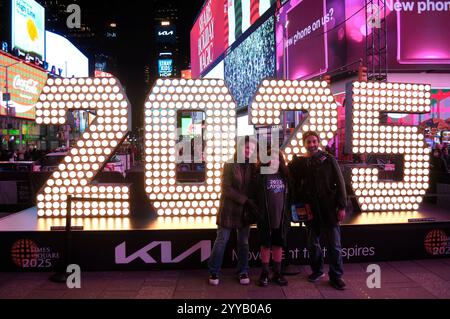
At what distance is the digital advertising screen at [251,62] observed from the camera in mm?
19547

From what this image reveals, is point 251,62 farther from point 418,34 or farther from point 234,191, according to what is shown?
point 234,191

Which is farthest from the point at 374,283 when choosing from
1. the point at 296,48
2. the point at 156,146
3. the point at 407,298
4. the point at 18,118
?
the point at 18,118

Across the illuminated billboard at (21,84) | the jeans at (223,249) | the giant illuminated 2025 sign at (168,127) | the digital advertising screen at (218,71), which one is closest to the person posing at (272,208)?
the jeans at (223,249)

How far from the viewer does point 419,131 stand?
7.54m

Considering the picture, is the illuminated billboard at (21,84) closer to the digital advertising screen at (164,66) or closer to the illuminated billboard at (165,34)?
the illuminated billboard at (165,34)

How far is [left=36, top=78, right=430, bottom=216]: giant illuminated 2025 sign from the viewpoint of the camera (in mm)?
6852

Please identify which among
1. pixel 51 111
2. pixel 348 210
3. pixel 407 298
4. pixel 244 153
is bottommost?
pixel 407 298

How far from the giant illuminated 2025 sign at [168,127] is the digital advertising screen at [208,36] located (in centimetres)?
2258

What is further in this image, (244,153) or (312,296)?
(244,153)

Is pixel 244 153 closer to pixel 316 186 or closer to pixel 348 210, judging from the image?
pixel 316 186

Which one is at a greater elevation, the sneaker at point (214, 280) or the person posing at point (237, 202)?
the person posing at point (237, 202)

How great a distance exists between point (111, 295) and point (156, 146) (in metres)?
2.59

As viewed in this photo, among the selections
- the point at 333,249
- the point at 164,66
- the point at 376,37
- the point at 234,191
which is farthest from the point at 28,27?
the point at 333,249

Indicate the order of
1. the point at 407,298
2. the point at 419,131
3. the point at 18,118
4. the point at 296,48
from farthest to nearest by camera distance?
1. the point at 18,118
2. the point at 296,48
3. the point at 419,131
4. the point at 407,298
